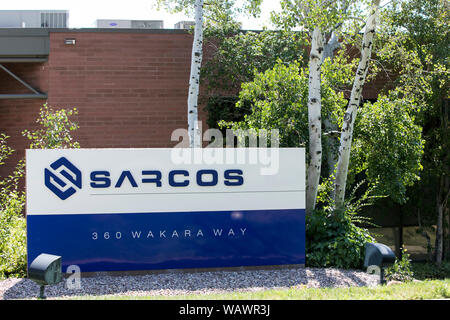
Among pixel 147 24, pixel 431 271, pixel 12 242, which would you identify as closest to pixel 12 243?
pixel 12 242

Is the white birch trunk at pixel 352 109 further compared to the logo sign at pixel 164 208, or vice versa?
the white birch trunk at pixel 352 109

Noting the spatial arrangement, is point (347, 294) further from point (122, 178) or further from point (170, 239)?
point (122, 178)

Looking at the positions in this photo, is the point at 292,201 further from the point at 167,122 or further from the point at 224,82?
the point at 167,122

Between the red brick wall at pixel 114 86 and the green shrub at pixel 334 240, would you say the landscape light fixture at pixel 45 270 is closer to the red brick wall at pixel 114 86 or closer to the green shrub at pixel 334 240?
the green shrub at pixel 334 240

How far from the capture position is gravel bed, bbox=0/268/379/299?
8.16 meters

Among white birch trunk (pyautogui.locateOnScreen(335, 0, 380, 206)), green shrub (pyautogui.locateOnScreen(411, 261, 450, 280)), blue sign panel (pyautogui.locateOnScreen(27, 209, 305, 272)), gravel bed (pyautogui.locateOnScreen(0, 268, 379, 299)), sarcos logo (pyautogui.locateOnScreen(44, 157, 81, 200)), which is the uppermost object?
white birch trunk (pyautogui.locateOnScreen(335, 0, 380, 206))

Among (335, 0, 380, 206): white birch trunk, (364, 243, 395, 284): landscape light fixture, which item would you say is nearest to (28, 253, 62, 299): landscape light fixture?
(364, 243, 395, 284): landscape light fixture

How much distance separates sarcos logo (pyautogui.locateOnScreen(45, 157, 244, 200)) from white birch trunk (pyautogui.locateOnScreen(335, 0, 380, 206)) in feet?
8.11

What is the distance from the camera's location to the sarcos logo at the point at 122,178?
8922 mm

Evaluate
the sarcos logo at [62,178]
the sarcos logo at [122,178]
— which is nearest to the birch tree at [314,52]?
the sarcos logo at [122,178]

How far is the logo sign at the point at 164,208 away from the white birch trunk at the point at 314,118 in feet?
4.24

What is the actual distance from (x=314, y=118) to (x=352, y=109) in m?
0.73

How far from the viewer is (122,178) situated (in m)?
9.08

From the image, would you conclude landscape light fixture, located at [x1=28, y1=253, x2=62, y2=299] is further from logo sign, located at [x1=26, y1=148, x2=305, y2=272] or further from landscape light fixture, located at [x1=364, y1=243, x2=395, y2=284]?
landscape light fixture, located at [x1=364, y1=243, x2=395, y2=284]
